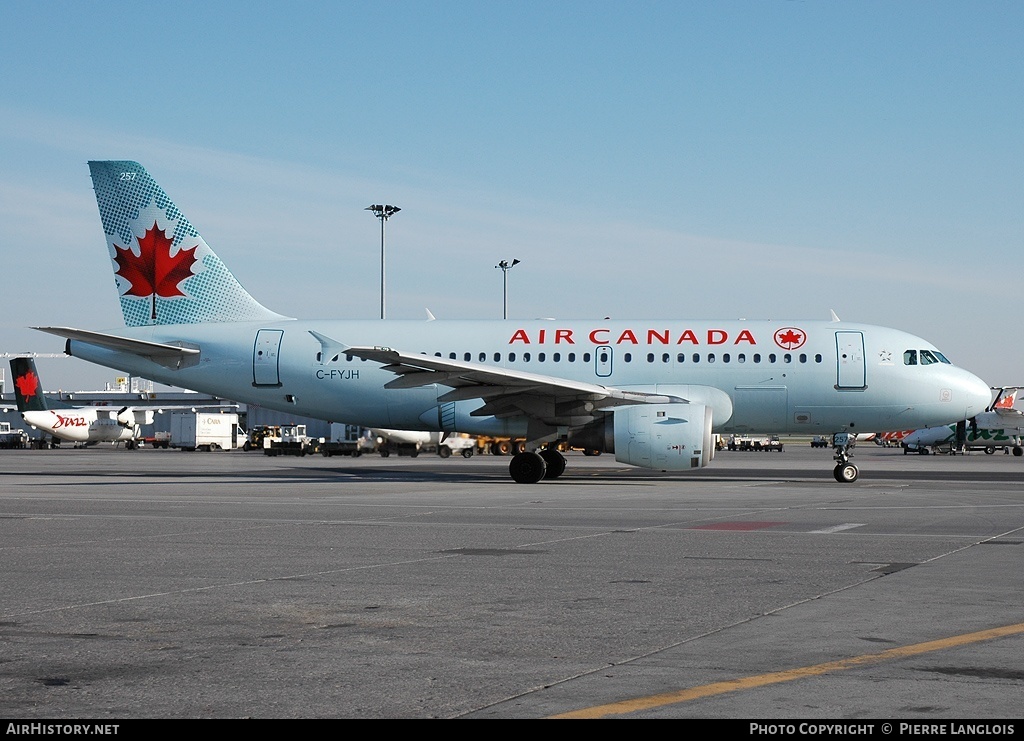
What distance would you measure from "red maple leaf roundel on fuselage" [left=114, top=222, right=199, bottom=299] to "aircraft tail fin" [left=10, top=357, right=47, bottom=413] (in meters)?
49.4

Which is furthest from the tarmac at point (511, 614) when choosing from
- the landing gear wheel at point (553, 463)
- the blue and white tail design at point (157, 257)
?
the blue and white tail design at point (157, 257)

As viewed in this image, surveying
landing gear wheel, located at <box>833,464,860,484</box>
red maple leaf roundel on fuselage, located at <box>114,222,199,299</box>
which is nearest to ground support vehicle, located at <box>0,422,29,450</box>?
red maple leaf roundel on fuselage, located at <box>114,222,199,299</box>

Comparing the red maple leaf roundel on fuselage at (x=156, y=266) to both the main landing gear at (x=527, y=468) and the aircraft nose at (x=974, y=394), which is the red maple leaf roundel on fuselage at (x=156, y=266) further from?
the aircraft nose at (x=974, y=394)

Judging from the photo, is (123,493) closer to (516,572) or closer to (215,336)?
(215,336)

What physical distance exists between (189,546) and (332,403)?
18.7 m

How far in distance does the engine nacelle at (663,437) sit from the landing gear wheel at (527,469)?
7.89 ft

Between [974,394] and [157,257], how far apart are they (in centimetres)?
2334

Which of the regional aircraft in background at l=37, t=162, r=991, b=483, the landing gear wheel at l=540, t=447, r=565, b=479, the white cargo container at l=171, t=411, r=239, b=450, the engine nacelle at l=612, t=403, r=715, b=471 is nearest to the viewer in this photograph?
the engine nacelle at l=612, t=403, r=715, b=471

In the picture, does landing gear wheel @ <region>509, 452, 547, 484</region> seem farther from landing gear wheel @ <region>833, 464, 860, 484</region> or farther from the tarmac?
the tarmac

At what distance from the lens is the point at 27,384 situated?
77.6 m

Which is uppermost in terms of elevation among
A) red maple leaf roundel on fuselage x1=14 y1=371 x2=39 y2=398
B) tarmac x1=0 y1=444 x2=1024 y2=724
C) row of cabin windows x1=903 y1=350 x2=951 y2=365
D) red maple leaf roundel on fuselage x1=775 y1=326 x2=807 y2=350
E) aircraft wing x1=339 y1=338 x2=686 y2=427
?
red maple leaf roundel on fuselage x1=14 y1=371 x2=39 y2=398

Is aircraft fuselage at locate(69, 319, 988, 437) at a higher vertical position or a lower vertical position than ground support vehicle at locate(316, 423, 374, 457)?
higher

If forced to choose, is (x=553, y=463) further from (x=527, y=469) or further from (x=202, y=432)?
Result: (x=202, y=432)

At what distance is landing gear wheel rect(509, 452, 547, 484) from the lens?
29.2 m
